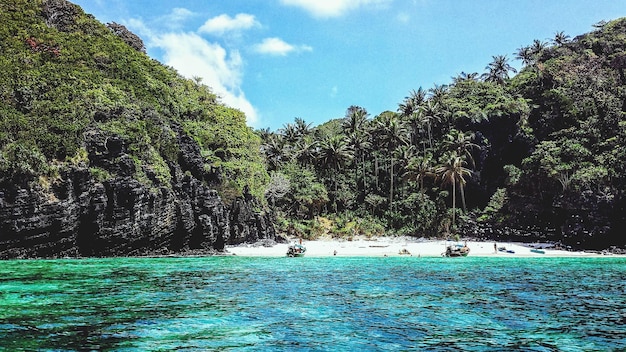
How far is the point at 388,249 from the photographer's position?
1885 inches

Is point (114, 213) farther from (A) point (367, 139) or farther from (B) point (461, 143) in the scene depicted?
(A) point (367, 139)

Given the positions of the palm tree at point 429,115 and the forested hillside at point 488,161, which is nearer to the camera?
the forested hillside at point 488,161

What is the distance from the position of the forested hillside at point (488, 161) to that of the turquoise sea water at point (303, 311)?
79.1ft

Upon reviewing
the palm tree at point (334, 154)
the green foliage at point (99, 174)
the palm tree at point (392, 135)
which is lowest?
the green foliage at point (99, 174)

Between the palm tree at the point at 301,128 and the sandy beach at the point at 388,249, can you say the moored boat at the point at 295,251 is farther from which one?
the palm tree at the point at 301,128

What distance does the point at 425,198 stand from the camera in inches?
2434

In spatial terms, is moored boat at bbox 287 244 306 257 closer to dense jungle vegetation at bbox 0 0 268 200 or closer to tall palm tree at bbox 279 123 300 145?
dense jungle vegetation at bbox 0 0 268 200

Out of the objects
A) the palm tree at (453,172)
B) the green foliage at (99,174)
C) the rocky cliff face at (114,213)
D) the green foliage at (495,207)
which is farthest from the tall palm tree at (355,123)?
the green foliage at (99,174)

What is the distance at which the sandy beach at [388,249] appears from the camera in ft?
139

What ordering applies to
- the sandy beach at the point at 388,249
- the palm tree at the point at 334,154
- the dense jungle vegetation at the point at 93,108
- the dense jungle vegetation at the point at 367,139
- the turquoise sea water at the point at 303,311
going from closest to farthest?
the turquoise sea water at the point at 303,311 → the dense jungle vegetation at the point at 93,108 → the dense jungle vegetation at the point at 367,139 → the sandy beach at the point at 388,249 → the palm tree at the point at 334,154

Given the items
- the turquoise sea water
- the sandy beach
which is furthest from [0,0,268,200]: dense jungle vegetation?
the turquoise sea water

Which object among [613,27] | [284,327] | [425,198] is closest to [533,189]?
[425,198]

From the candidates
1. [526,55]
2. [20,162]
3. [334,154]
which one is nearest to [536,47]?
[526,55]

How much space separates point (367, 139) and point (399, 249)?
Result: 2964 centimetres
